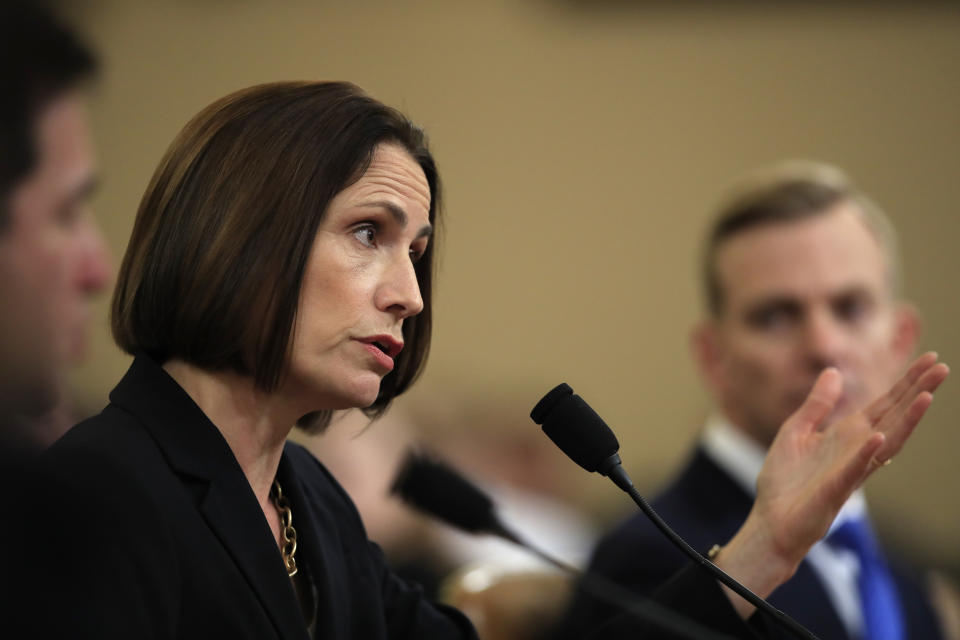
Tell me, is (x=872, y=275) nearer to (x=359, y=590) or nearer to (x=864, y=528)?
(x=864, y=528)

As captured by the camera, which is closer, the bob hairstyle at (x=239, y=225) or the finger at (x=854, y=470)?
the bob hairstyle at (x=239, y=225)

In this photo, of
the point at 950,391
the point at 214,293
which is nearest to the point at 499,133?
the point at 950,391

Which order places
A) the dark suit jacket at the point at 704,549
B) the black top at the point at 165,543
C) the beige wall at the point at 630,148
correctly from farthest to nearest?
the beige wall at the point at 630,148
the dark suit jacket at the point at 704,549
the black top at the point at 165,543

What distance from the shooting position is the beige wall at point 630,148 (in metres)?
6.02

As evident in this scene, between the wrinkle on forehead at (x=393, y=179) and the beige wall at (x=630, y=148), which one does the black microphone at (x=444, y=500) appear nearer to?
the wrinkle on forehead at (x=393, y=179)

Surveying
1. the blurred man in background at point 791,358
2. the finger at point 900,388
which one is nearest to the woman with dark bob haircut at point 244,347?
the finger at point 900,388

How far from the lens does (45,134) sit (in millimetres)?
2279

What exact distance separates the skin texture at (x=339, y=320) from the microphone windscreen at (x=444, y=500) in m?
0.32

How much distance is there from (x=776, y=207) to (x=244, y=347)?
5.73 feet

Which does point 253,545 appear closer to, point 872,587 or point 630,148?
point 872,587

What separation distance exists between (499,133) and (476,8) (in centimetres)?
69

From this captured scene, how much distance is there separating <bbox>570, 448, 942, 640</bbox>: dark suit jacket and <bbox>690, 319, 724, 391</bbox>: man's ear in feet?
0.86

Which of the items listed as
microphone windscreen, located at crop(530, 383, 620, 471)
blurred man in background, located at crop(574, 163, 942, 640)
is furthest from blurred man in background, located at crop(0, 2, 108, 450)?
blurred man in background, located at crop(574, 163, 942, 640)

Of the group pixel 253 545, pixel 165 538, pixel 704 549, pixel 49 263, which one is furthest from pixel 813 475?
pixel 49 263
